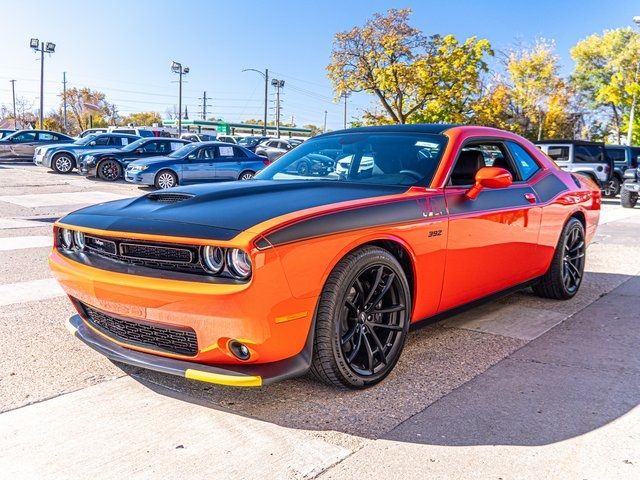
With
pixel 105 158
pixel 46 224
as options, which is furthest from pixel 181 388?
pixel 105 158

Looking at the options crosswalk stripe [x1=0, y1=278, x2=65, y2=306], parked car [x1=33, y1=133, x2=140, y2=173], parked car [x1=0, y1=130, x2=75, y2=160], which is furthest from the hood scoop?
parked car [x1=0, y1=130, x2=75, y2=160]

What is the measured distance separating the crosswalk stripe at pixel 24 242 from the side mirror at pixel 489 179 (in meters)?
5.80

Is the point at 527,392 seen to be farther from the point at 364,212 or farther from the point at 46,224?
the point at 46,224

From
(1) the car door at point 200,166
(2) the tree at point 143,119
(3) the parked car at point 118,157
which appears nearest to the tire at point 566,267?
(1) the car door at point 200,166

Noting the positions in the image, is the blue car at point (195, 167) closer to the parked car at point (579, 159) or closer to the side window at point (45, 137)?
the parked car at point (579, 159)

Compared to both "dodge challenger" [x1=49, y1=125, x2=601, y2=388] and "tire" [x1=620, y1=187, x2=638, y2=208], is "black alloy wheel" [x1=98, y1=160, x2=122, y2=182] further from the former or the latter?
"dodge challenger" [x1=49, y1=125, x2=601, y2=388]

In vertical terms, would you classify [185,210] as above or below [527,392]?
above

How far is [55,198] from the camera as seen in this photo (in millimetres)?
13867

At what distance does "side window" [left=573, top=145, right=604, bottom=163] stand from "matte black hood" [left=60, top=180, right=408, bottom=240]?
1628cm

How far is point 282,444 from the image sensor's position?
271cm

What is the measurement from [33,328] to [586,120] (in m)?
57.8

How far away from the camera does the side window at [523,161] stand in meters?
4.90

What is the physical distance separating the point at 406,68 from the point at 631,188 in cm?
2058

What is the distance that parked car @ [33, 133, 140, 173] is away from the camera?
21.8m
